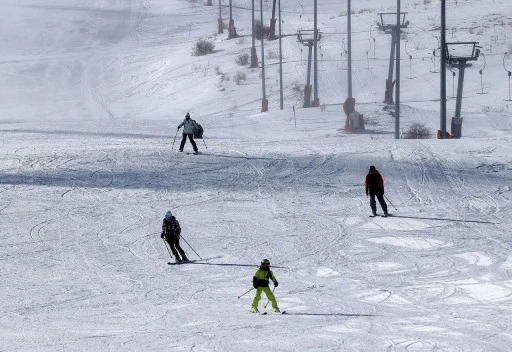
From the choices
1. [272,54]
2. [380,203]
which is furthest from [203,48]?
[380,203]

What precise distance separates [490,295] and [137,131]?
26516 millimetres

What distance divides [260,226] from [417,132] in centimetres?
1741

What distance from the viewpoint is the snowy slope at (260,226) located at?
16.3 metres

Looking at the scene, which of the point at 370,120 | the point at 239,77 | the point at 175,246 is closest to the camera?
the point at 175,246

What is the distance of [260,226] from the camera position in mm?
24953

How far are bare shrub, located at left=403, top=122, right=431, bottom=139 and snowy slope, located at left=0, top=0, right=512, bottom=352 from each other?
1092 millimetres

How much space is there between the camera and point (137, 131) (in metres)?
43.2

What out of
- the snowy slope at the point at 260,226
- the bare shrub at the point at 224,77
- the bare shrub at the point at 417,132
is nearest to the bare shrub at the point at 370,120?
the snowy slope at the point at 260,226

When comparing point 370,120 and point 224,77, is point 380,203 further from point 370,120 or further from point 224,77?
point 224,77

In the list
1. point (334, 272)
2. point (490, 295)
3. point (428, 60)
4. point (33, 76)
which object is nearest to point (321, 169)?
point (334, 272)

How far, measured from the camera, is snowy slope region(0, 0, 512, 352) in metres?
16.3

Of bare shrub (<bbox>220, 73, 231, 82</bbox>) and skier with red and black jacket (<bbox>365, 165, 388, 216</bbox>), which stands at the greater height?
skier with red and black jacket (<bbox>365, 165, 388, 216</bbox>)

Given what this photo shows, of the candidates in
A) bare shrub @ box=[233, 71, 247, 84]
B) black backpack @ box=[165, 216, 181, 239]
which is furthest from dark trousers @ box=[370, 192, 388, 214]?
bare shrub @ box=[233, 71, 247, 84]

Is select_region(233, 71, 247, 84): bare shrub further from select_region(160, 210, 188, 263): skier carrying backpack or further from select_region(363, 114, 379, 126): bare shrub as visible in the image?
select_region(160, 210, 188, 263): skier carrying backpack
